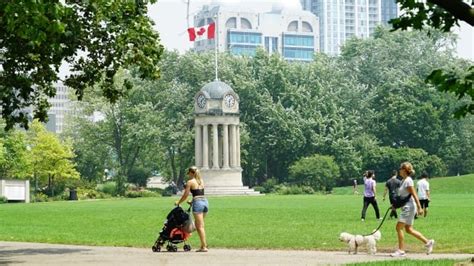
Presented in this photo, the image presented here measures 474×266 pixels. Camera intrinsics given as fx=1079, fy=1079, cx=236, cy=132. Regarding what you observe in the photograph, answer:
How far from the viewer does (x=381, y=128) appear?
352ft

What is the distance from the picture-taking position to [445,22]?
1177cm

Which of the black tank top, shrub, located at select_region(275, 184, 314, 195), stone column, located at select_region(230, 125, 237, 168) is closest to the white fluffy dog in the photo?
the black tank top

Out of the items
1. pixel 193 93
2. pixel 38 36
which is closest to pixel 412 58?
pixel 193 93

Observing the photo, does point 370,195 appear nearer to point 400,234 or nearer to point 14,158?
point 400,234

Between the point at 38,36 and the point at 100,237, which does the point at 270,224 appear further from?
the point at 38,36

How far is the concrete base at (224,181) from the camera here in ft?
308

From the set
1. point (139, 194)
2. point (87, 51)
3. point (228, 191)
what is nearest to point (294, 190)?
point (228, 191)

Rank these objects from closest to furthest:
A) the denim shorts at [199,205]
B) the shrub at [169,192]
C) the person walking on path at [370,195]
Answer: the denim shorts at [199,205] → the person walking on path at [370,195] → the shrub at [169,192]

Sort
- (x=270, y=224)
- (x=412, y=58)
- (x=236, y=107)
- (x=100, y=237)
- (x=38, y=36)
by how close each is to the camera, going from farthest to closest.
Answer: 1. (x=412, y=58)
2. (x=236, y=107)
3. (x=270, y=224)
4. (x=100, y=237)
5. (x=38, y=36)

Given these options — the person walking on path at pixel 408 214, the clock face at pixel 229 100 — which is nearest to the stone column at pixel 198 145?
the clock face at pixel 229 100

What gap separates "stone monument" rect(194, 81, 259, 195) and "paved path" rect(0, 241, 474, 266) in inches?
2716

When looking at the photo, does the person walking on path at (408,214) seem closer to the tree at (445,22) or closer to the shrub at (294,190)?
the tree at (445,22)

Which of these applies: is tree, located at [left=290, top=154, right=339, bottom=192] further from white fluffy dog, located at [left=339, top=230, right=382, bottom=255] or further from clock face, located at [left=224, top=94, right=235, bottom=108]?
white fluffy dog, located at [left=339, top=230, right=382, bottom=255]

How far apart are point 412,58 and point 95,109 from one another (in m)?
36.0
